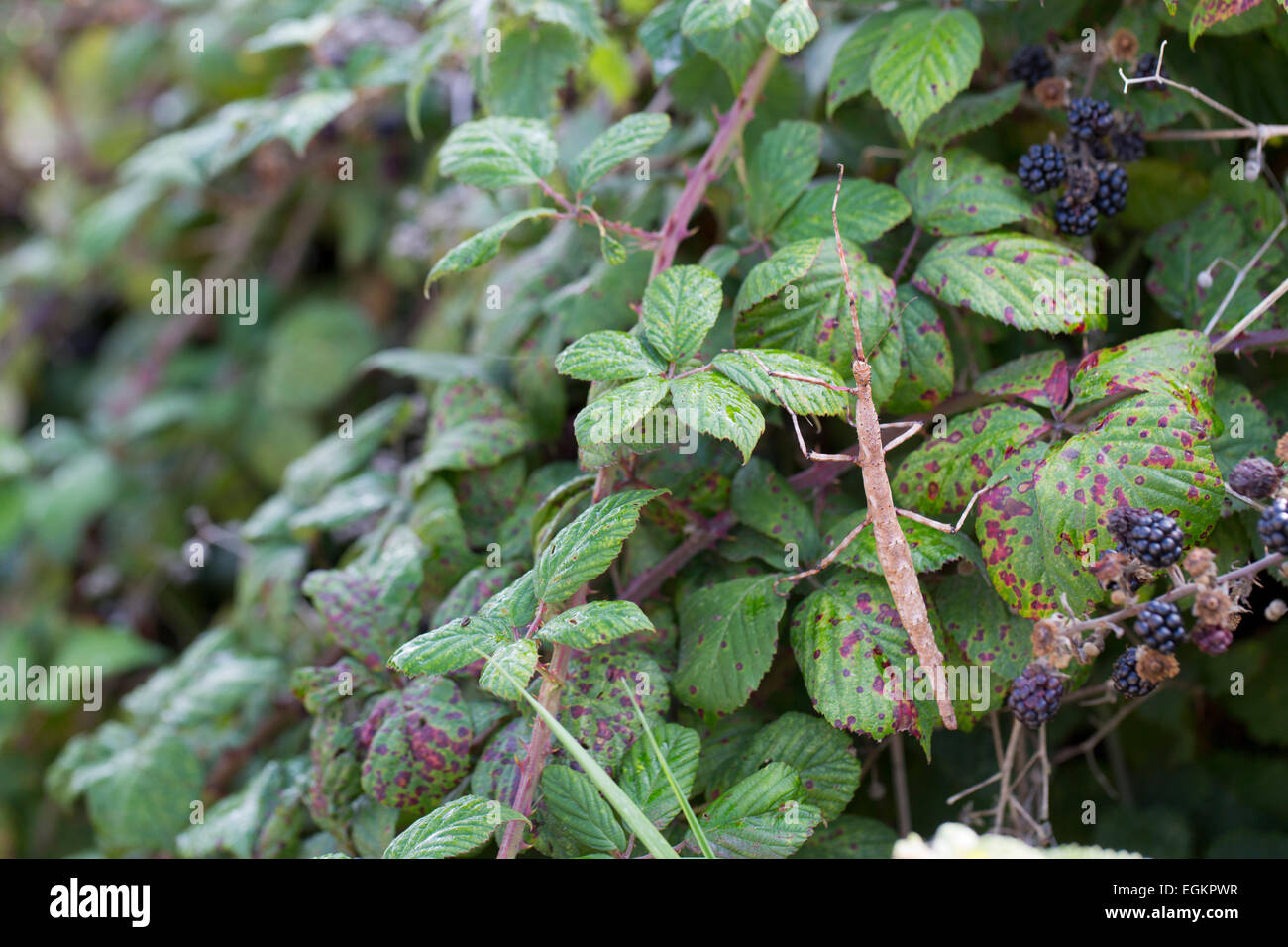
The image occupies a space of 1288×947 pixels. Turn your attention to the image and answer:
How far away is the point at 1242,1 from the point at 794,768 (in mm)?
974

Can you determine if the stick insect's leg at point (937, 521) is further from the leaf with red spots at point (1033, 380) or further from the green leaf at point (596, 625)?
the green leaf at point (596, 625)

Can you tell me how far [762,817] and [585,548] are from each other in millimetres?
330

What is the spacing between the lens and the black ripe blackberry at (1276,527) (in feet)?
2.86

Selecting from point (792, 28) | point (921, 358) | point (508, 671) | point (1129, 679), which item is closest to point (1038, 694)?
point (1129, 679)

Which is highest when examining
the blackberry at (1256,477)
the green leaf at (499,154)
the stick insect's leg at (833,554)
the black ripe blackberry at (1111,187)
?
the green leaf at (499,154)

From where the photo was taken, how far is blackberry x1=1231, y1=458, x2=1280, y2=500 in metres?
0.95

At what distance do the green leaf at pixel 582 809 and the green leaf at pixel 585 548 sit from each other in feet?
0.62

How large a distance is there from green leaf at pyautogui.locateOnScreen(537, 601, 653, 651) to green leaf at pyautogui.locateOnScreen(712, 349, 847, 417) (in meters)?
0.26

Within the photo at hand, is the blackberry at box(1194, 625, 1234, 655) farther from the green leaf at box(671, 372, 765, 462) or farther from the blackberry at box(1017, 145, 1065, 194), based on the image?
the blackberry at box(1017, 145, 1065, 194)

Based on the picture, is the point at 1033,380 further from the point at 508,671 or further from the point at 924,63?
the point at 508,671

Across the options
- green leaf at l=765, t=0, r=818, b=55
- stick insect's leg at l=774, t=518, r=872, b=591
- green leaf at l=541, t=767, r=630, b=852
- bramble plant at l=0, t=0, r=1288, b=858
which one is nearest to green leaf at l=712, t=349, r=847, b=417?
bramble plant at l=0, t=0, r=1288, b=858

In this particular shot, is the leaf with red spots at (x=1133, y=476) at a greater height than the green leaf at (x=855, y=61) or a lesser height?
lesser

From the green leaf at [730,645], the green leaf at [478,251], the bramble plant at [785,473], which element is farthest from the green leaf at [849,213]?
the green leaf at [730,645]

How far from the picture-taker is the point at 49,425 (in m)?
2.50
